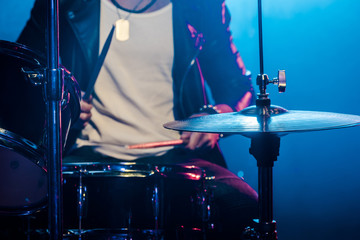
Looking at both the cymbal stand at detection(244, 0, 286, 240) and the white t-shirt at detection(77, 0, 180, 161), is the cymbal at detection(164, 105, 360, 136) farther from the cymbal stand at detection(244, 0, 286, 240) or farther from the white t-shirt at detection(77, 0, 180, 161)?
the white t-shirt at detection(77, 0, 180, 161)

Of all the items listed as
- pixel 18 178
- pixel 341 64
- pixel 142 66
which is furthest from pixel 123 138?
pixel 341 64

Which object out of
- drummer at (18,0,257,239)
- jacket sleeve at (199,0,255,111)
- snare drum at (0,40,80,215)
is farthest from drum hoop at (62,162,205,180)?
jacket sleeve at (199,0,255,111)

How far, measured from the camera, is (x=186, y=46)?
83.5 inches

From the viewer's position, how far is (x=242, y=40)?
221cm

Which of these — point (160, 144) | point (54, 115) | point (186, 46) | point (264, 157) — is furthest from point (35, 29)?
point (264, 157)

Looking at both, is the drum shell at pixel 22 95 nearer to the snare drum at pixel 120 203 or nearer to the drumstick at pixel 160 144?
the snare drum at pixel 120 203

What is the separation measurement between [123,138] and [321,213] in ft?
3.72

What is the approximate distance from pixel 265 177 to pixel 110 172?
1.66 feet

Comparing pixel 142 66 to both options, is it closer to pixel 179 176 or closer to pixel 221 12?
pixel 221 12

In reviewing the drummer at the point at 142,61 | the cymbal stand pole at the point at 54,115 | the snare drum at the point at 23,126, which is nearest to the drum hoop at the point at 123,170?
the snare drum at the point at 23,126

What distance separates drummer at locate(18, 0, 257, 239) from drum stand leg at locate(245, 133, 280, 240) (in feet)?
2.91

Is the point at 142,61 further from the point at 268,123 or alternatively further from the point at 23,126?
the point at 268,123

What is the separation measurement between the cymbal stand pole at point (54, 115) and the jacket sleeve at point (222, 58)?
1324 mm

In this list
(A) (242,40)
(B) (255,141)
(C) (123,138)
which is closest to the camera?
(B) (255,141)
